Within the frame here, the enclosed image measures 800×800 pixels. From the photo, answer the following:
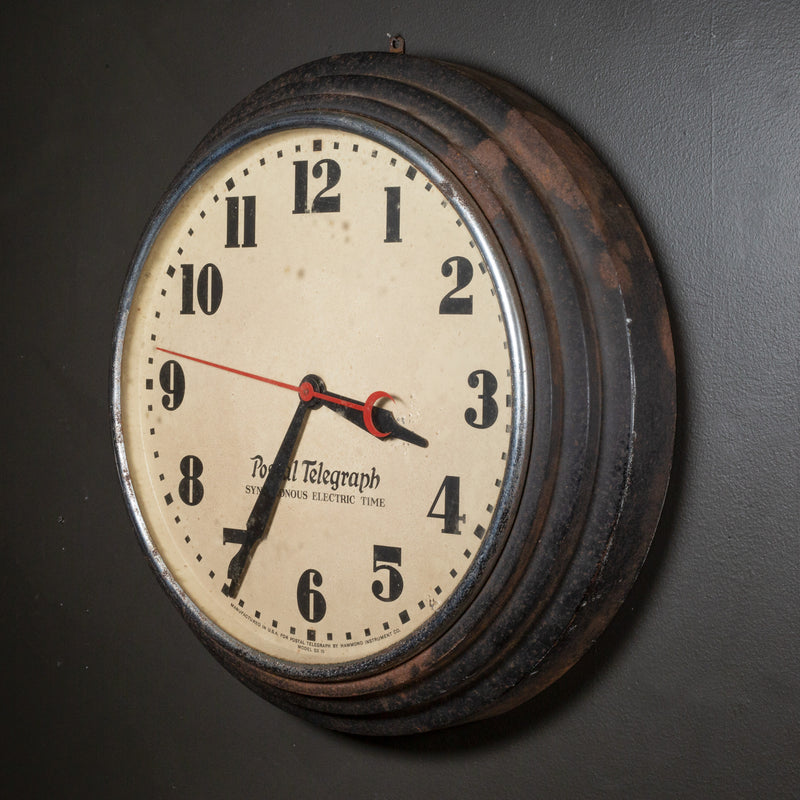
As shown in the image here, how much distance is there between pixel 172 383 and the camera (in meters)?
1.11

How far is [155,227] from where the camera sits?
1.11 m

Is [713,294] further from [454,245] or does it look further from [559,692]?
[559,692]

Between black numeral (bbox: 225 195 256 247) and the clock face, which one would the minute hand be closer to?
the clock face

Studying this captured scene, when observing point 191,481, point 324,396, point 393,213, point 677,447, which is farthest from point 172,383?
point 677,447

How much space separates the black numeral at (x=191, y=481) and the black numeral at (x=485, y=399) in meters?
0.36

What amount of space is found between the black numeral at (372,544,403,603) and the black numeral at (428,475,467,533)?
7 centimetres

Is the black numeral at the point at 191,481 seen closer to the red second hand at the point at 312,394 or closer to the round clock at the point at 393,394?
the round clock at the point at 393,394

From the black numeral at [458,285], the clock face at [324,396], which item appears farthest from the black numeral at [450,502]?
the black numeral at [458,285]

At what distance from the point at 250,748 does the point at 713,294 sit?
805mm

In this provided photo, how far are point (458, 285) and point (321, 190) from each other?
0.20m

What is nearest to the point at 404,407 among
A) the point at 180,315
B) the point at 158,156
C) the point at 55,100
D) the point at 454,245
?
the point at 454,245

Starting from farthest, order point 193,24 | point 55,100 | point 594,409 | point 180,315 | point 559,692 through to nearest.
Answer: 1. point 55,100
2. point 193,24
3. point 180,315
4. point 559,692
5. point 594,409

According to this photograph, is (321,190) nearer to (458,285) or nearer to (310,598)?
(458,285)

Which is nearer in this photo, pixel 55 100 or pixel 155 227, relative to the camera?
pixel 155 227
